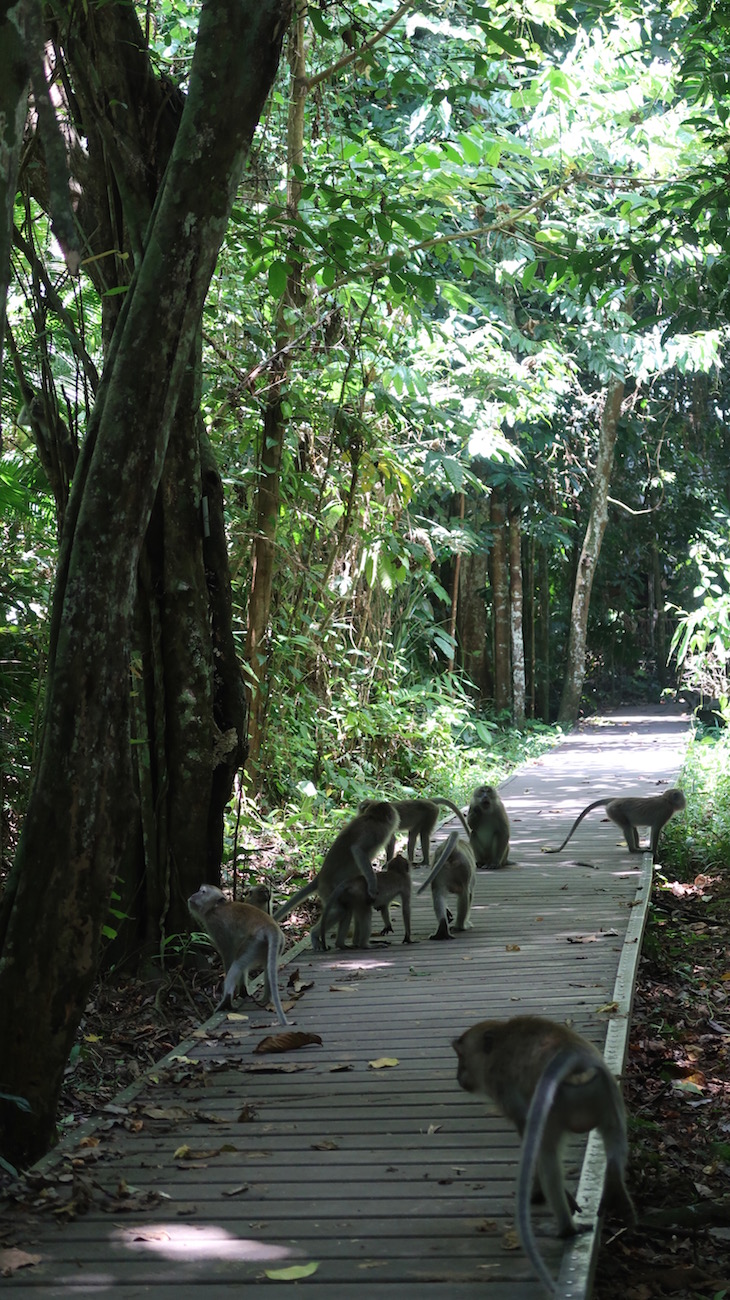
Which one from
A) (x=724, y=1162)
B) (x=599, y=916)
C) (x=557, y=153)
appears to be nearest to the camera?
(x=724, y=1162)

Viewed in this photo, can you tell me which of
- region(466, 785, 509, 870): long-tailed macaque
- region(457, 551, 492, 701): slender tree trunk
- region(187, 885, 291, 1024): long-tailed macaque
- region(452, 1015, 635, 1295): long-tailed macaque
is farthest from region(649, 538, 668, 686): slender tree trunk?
region(452, 1015, 635, 1295): long-tailed macaque

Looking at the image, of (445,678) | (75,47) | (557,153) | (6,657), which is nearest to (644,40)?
(557,153)

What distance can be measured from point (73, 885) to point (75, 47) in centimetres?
413

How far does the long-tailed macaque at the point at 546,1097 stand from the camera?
3.20 meters

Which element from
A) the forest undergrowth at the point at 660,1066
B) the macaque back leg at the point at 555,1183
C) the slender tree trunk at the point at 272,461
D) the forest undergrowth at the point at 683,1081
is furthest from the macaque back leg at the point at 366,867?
the macaque back leg at the point at 555,1183

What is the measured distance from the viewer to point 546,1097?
3242 millimetres

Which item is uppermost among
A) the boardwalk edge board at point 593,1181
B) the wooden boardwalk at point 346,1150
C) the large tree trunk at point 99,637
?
the large tree trunk at point 99,637

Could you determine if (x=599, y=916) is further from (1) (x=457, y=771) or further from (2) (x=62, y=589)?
(1) (x=457, y=771)

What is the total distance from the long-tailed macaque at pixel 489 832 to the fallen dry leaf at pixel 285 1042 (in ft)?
11.7

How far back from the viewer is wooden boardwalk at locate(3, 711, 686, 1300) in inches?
138

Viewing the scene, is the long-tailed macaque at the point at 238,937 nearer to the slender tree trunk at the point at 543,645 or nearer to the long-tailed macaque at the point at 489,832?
the long-tailed macaque at the point at 489,832

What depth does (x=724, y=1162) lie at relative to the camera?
5195 millimetres

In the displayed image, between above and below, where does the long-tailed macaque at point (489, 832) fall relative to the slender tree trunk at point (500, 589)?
below

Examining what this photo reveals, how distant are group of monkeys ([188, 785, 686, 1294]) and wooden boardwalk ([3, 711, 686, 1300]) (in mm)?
191
